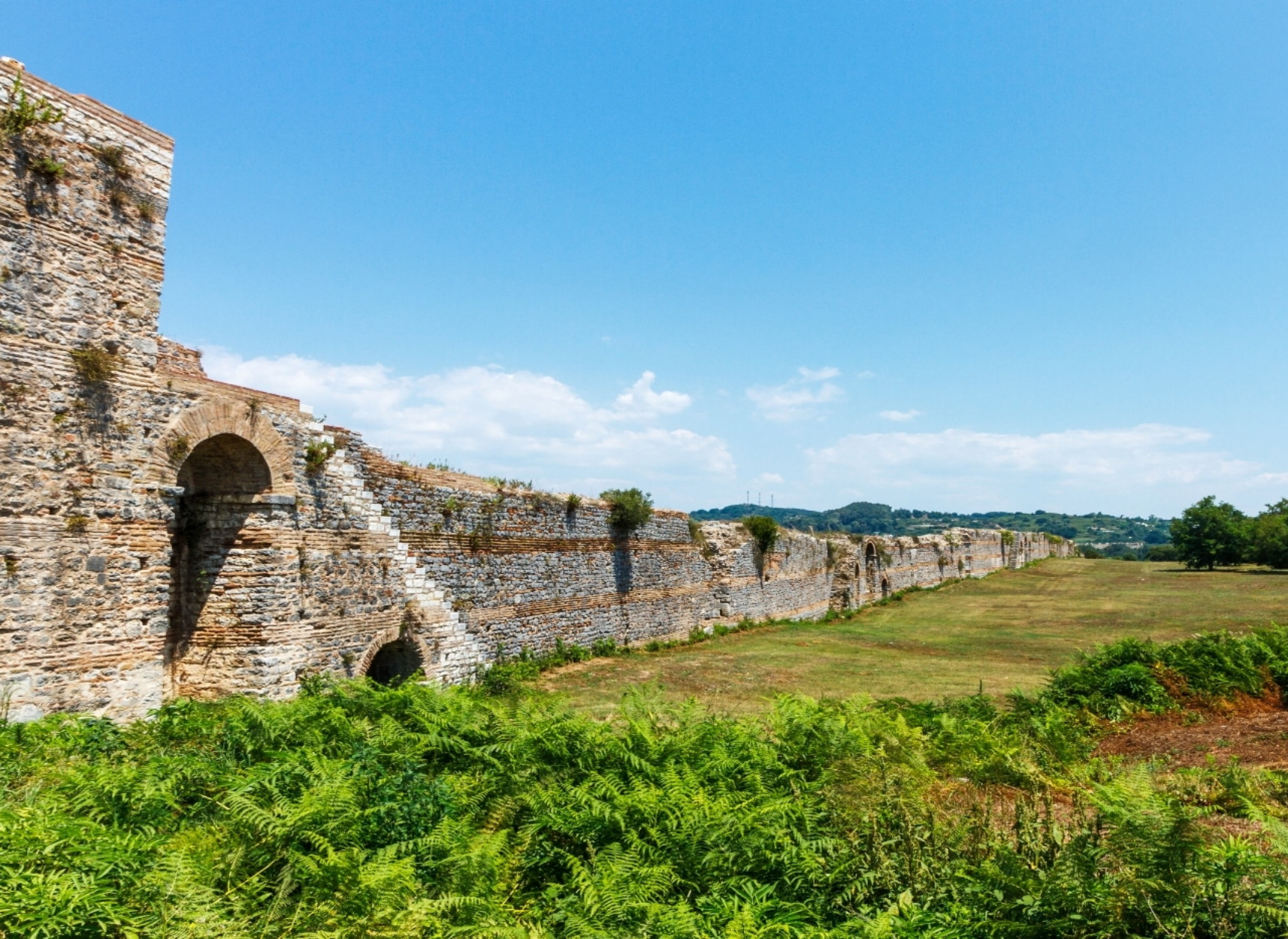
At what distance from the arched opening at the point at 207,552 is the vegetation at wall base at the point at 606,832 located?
8.67ft

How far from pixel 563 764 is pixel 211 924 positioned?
11.3 ft

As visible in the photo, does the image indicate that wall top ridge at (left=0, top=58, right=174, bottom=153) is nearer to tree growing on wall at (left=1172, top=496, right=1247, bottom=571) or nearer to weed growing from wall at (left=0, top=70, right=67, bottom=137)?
weed growing from wall at (left=0, top=70, right=67, bottom=137)

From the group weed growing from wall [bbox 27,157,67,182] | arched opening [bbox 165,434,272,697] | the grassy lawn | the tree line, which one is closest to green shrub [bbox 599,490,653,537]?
the grassy lawn

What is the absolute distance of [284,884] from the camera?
4484 millimetres

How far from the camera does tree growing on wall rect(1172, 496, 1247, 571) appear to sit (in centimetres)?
5181

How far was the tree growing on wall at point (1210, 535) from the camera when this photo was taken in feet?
170

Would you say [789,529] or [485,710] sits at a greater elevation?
[789,529]

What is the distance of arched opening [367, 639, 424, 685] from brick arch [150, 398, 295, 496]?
13.2 feet

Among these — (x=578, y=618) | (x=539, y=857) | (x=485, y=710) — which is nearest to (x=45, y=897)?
(x=539, y=857)

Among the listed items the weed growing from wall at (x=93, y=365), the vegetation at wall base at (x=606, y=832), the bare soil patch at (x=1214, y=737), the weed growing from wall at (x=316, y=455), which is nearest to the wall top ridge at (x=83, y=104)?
the weed growing from wall at (x=93, y=365)

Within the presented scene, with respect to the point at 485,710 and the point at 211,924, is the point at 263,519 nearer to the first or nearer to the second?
the point at 485,710

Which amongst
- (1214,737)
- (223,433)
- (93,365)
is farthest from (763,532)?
(93,365)

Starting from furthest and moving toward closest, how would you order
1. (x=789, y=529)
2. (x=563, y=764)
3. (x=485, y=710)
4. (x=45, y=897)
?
1. (x=789, y=529)
2. (x=485, y=710)
3. (x=563, y=764)
4. (x=45, y=897)

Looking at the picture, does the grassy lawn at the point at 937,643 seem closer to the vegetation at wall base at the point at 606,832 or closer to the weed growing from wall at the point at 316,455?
the vegetation at wall base at the point at 606,832
